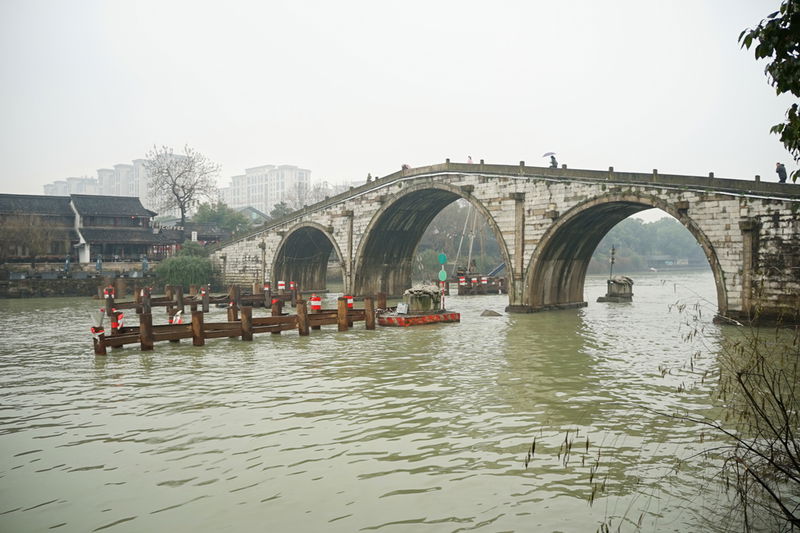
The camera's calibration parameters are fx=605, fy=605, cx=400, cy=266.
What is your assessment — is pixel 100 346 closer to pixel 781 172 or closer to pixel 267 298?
pixel 267 298

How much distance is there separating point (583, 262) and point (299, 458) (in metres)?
22.4

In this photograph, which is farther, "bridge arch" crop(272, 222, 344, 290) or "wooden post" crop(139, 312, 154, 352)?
"bridge arch" crop(272, 222, 344, 290)

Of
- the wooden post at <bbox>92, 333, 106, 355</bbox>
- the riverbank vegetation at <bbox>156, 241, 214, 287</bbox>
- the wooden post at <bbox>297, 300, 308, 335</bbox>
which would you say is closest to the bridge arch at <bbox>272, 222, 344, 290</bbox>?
the riverbank vegetation at <bbox>156, 241, 214, 287</bbox>

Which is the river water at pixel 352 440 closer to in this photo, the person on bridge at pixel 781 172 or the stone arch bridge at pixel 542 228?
the stone arch bridge at pixel 542 228

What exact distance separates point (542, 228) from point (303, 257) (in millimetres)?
22235

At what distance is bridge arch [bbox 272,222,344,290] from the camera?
40.1 m

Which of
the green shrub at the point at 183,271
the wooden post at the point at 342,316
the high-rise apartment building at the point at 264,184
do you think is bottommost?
the wooden post at the point at 342,316

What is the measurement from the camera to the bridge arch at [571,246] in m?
22.1

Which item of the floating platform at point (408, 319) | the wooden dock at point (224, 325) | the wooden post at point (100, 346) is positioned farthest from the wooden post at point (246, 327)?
the floating platform at point (408, 319)

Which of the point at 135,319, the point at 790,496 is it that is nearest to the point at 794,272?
the point at 790,496

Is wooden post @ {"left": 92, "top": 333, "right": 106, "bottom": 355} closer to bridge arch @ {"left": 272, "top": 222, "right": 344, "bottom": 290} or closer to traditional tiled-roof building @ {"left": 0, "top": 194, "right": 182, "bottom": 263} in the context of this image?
bridge arch @ {"left": 272, "top": 222, "right": 344, "bottom": 290}

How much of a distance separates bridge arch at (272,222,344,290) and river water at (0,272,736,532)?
25.4 metres

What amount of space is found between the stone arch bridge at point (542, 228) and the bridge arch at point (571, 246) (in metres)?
0.06

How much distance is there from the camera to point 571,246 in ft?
84.3
